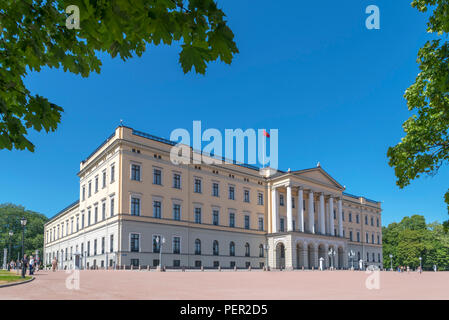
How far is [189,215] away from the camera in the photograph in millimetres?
50750

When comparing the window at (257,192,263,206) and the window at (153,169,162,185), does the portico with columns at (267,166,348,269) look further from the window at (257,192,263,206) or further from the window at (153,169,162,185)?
the window at (153,169,162,185)

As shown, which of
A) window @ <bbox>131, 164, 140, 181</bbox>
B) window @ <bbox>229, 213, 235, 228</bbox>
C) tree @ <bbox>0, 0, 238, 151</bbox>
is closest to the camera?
tree @ <bbox>0, 0, 238, 151</bbox>

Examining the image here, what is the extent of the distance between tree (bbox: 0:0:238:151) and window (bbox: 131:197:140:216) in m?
40.4

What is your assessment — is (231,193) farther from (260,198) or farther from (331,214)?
(331,214)

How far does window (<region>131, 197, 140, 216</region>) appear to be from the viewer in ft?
147

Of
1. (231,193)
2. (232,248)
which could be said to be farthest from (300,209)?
(232,248)

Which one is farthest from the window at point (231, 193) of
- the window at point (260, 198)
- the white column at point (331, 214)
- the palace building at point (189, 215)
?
the white column at point (331, 214)

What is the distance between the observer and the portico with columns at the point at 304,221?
59603 millimetres

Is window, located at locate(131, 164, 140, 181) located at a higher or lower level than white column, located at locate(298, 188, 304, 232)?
higher

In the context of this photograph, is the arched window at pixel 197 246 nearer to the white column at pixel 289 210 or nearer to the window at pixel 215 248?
the window at pixel 215 248

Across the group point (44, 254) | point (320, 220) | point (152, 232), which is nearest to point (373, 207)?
point (320, 220)

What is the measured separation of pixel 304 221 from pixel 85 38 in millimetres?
64280

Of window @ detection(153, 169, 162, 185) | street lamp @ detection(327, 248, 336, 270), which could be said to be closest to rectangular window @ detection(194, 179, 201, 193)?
window @ detection(153, 169, 162, 185)

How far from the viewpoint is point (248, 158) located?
6019 cm
